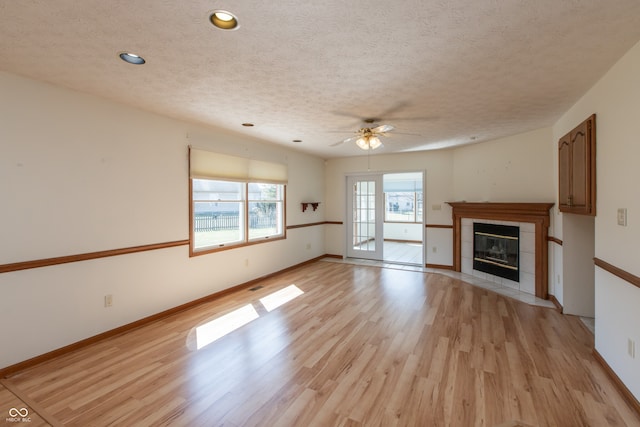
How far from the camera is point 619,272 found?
7.08ft

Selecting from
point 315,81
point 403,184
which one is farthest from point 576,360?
point 403,184

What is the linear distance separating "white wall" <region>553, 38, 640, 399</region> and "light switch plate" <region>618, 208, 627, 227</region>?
0.10 feet

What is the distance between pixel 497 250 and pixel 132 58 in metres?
5.53

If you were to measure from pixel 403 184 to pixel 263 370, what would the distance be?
880cm

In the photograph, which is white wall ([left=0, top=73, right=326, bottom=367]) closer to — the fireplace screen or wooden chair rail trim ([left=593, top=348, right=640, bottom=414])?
wooden chair rail trim ([left=593, top=348, right=640, bottom=414])

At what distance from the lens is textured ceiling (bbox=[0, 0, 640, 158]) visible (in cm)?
160

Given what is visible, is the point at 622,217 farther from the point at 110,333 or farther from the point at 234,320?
the point at 110,333

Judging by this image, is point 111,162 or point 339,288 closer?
point 111,162

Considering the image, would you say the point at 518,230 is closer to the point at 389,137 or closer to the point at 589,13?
the point at 389,137

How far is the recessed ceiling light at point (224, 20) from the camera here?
162 cm

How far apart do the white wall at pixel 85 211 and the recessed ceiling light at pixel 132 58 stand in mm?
1106

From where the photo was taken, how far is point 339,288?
474 cm

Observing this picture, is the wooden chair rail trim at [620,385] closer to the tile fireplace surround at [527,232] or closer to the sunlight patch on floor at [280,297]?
the tile fireplace surround at [527,232]

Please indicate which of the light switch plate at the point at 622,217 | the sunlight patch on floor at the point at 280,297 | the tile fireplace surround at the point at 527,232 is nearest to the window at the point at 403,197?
the tile fireplace surround at the point at 527,232
